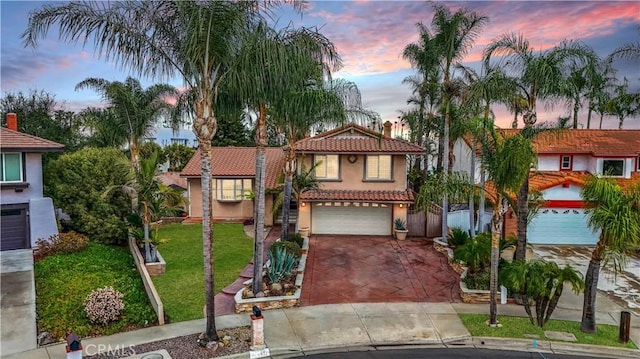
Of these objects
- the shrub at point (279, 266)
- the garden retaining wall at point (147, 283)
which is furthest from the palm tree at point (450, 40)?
the garden retaining wall at point (147, 283)

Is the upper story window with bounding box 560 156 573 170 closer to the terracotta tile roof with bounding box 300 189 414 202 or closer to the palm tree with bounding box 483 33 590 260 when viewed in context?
the terracotta tile roof with bounding box 300 189 414 202

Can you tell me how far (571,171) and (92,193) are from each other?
28.7 m

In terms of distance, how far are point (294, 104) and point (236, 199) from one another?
1298 cm

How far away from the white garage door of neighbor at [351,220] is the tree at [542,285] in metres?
10.8

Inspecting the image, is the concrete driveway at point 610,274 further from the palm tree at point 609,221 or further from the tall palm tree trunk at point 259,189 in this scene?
the tall palm tree trunk at point 259,189

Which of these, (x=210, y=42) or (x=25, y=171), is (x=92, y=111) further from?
(x=210, y=42)

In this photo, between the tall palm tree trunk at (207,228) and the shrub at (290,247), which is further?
the shrub at (290,247)

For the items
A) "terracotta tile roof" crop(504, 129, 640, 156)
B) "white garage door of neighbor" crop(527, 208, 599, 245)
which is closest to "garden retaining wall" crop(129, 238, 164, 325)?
"white garage door of neighbor" crop(527, 208, 599, 245)

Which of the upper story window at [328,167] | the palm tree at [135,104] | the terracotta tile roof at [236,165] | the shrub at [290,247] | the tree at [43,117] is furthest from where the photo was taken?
the tree at [43,117]

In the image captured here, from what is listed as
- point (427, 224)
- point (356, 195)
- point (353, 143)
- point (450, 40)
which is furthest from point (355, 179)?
point (450, 40)

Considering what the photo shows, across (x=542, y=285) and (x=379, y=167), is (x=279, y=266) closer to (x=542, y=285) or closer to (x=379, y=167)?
(x=542, y=285)

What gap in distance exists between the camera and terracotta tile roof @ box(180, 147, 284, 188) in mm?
24750

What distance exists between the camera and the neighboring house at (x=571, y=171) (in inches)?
833

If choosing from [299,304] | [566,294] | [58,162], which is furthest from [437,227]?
[58,162]
